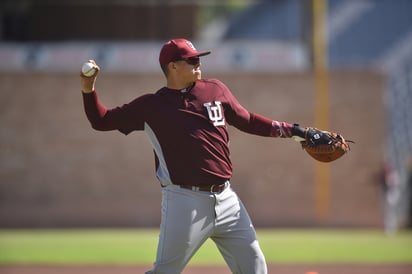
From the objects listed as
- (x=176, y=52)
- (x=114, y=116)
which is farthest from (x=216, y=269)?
(x=176, y=52)

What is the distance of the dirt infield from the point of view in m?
10.7

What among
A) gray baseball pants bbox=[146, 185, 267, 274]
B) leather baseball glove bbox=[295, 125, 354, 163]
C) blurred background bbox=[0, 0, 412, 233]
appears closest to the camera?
gray baseball pants bbox=[146, 185, 267, 274]

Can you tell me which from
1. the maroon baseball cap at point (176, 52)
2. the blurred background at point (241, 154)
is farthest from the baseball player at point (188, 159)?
the blurred background at point (241, 154)

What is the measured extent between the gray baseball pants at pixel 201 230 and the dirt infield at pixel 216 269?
4931 mm

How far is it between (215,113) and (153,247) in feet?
30.6

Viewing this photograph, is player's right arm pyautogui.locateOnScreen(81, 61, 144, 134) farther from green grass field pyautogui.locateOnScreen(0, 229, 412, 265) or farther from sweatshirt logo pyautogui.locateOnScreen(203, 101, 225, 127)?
green grass field pyautogui.locateOnScreen(0, 229, 412, 265)

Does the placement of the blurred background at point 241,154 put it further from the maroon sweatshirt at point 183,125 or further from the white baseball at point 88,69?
the white baseball at point 88,69

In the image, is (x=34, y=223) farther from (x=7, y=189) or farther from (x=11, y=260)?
(x=11, y=260)

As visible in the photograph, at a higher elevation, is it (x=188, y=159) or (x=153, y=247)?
(x=188, y=159)

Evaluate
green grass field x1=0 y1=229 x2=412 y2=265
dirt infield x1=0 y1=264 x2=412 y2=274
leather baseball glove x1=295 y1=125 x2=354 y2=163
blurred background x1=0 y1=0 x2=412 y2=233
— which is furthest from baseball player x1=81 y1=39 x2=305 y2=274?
blurred background x1=0 y1=0 x2=412 y2=233

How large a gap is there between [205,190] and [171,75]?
0.84m

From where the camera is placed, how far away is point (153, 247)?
14.8 metres

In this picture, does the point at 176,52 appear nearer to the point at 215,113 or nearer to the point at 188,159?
the point at 215,113

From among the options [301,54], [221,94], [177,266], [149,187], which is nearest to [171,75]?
[221,94]
